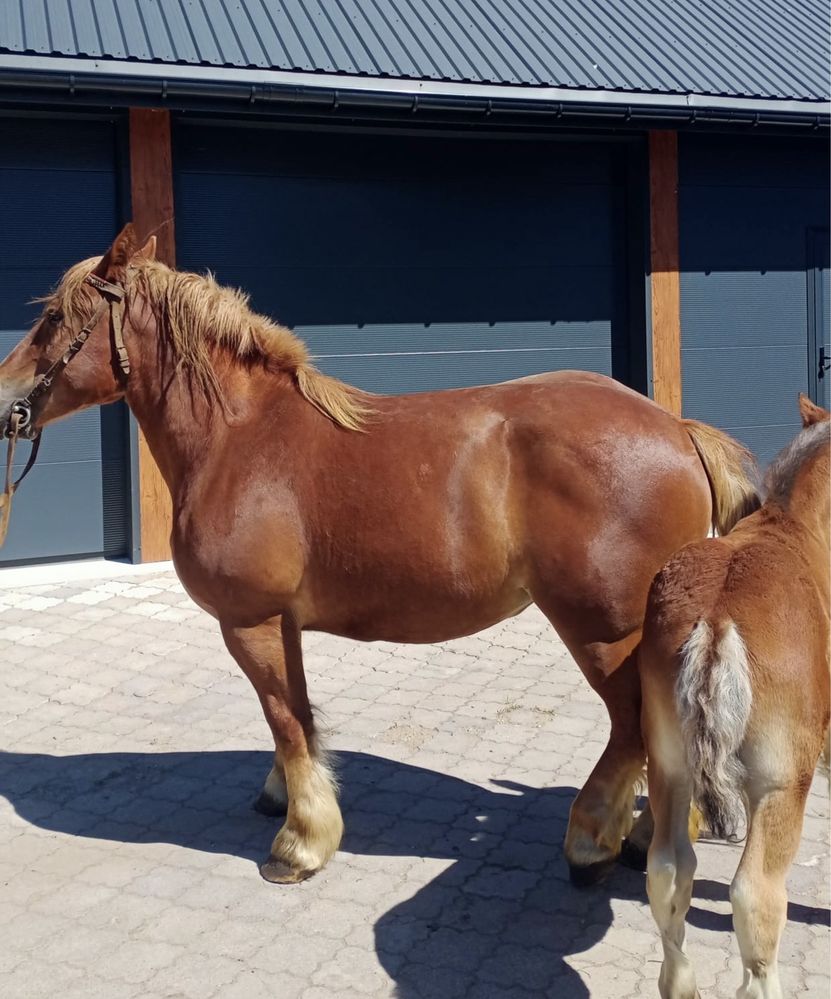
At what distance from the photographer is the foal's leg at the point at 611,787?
3.31m

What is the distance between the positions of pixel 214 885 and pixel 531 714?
6.54 feet

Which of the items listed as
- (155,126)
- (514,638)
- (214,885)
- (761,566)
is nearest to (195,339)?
(214,885)

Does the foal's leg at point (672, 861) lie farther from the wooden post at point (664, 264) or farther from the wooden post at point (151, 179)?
the wooden post at point (664, 264)

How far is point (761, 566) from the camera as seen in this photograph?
2607mm

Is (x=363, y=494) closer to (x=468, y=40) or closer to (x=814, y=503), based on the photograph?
(x=814, y=503)

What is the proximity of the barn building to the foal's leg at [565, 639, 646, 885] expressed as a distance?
5.13m

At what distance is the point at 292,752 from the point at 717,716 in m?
1.75

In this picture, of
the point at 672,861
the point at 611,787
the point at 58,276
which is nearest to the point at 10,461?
the point at 611,787

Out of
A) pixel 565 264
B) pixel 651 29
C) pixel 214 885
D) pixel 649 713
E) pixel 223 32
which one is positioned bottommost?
pixel 214 885

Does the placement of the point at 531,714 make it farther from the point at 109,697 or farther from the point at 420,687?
the point at 109,697

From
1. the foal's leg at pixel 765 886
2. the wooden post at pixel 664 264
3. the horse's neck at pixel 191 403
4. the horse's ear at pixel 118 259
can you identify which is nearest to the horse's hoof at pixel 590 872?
the foal's leg at pixel 765 886

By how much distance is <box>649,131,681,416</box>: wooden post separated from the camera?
29.2ft

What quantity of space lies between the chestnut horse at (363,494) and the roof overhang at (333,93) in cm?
360

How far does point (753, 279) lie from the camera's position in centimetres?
955
